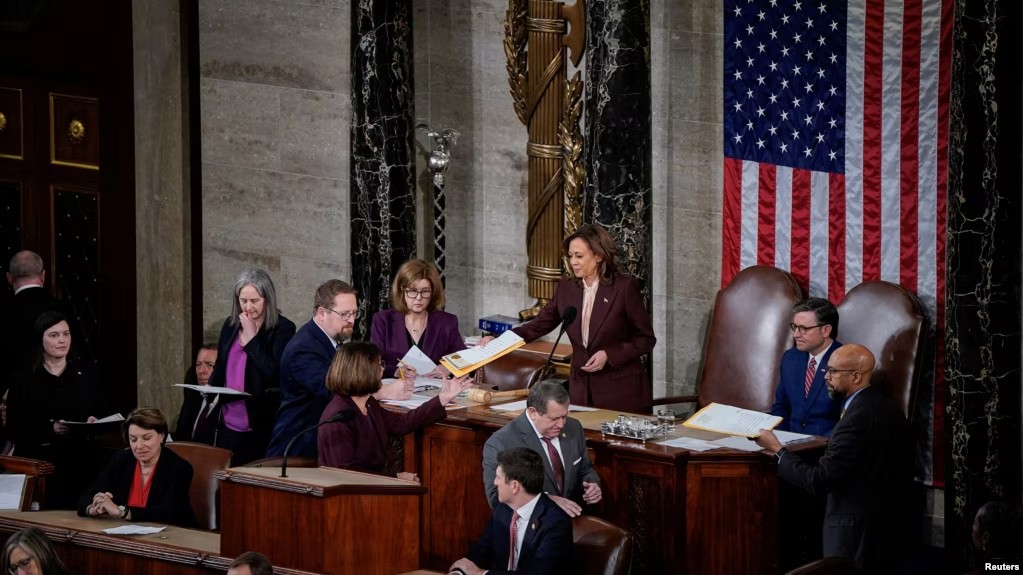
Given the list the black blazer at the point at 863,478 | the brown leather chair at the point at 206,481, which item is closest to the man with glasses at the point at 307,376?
the brown leather chair at the point at 206,481

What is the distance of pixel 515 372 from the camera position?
859 centimetres

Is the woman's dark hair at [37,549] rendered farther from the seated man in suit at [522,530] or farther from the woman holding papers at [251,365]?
the woman holding papers at [251,365]

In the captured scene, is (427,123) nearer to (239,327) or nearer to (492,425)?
(239,327)

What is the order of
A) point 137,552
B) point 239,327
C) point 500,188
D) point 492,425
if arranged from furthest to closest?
point 500,188
point 239,327
point 492,425
point 137,552

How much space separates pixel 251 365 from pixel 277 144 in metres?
3.50

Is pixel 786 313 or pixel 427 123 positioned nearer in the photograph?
pixel 786 313

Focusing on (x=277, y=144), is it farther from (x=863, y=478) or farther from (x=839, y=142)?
(x=863, y=478)

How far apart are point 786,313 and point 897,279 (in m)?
0.65

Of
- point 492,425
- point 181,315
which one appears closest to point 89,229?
point 181,315

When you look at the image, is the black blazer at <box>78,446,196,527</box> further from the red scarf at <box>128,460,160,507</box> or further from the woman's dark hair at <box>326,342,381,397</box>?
the woman's dark hair at <box>326,342,381,397</box>

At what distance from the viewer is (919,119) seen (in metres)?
8.00

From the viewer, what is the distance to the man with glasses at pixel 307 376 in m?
7.14

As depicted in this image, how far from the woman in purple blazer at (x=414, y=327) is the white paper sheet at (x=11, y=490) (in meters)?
2.01

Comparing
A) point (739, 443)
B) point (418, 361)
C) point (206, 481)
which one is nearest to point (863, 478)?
point (739, 443)
